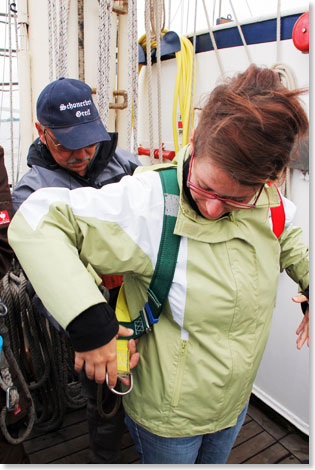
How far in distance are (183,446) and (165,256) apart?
580 millimetres

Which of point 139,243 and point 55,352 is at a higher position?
point 139,243

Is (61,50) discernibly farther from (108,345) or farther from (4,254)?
(108,345)

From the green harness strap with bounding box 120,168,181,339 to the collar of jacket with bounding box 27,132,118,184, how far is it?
2.18 feet

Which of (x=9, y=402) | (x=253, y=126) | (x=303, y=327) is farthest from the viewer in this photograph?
(x=9, y=402)

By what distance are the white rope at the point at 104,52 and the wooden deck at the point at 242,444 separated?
181 cm

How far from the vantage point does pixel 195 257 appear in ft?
3.00

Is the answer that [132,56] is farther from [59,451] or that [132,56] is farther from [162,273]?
[59,451]

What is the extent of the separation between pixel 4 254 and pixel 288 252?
0.94 meters

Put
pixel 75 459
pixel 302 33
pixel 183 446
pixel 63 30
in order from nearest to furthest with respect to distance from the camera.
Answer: pixel 183 446 → pixel 302 33 → pixel 63 30 → pixel 75 459

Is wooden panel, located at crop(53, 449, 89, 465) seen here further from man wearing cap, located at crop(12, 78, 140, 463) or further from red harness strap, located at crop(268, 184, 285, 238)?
red harness strap, located at crop(268, 184, 285, 238)

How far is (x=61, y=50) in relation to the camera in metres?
1.85

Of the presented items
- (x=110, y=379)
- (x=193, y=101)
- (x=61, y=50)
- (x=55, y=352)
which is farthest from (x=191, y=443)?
(x=193, y=101)

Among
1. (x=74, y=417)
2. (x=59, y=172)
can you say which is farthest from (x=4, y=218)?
(x=74, y=417)

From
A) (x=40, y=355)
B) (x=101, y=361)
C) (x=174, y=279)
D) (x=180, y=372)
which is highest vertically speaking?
(x=174, y=279)
